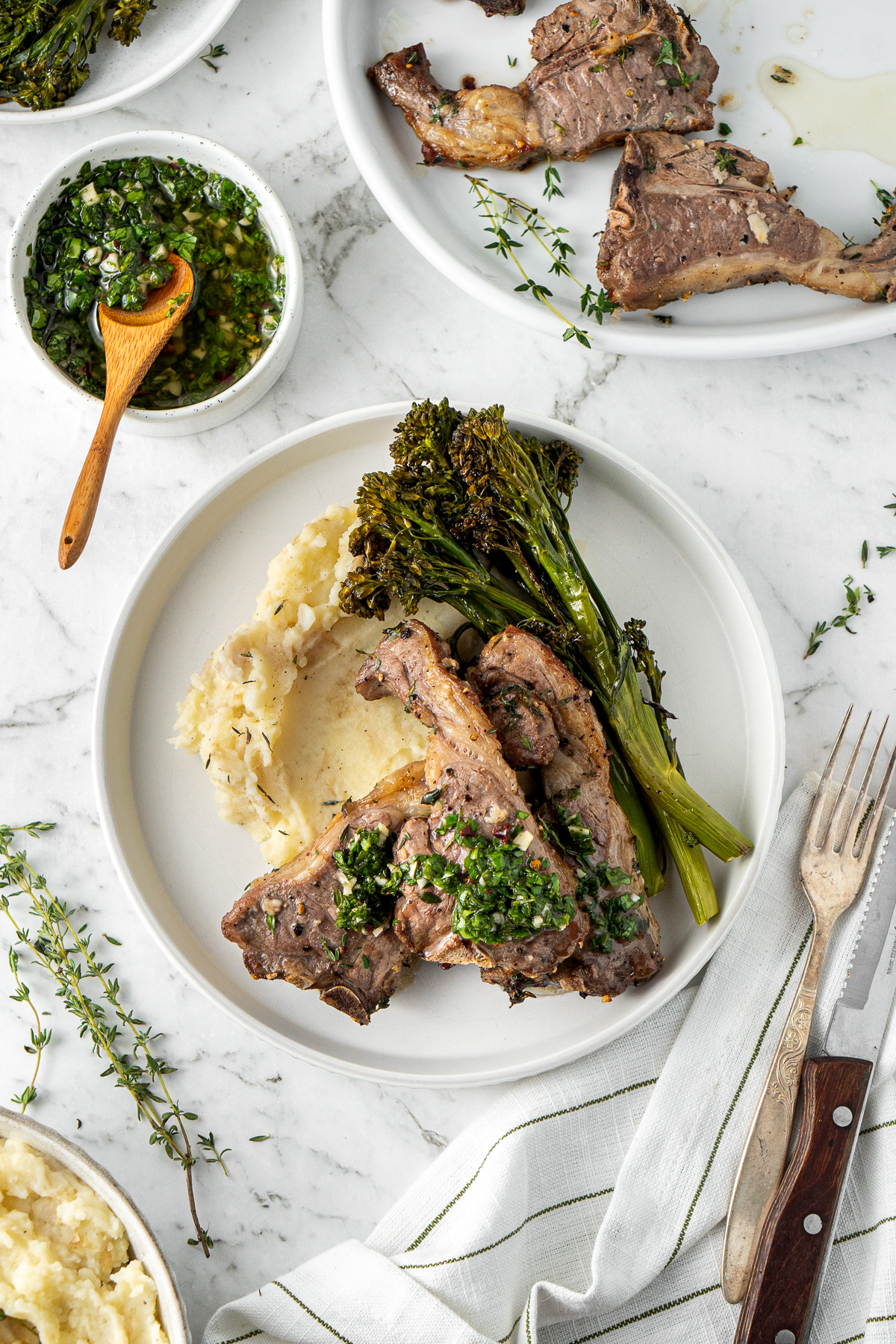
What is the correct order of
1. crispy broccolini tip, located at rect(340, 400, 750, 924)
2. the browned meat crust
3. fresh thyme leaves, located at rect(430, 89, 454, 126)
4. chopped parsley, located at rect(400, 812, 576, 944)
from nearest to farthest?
1. chopped parsley, located at rect(400, 812, 576, 944)
2. the browned meat crust
3. crispy broccolini tip, located at rect(340, 400, 750, 924)
4. fresh thyme leaves, located at rect(430, 89, 454, 126)

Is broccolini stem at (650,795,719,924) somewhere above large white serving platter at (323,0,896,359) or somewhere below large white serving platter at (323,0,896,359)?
below

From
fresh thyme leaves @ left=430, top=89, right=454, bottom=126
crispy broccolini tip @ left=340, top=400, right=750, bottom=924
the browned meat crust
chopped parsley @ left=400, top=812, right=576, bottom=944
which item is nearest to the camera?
chopped parsley @ left=400, top=812, right=576, bottom=944

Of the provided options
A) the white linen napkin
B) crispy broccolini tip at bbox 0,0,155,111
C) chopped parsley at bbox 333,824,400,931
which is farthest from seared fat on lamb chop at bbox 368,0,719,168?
the white linen napkin

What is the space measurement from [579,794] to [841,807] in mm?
1214

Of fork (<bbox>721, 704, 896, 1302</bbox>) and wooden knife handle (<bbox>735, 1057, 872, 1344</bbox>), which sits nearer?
wooden knife handle (<bbox>735, 1057, 872, 1344</bbox>)

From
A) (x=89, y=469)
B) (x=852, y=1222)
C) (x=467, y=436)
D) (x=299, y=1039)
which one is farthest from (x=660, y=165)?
(x=852, y=1222)

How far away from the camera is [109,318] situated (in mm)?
4066

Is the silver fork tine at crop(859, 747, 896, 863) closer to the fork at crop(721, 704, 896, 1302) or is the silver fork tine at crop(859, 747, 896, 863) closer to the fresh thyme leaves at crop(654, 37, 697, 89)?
the fork at crop(721, 704, 896, 1302)

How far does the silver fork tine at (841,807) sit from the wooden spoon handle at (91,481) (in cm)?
316

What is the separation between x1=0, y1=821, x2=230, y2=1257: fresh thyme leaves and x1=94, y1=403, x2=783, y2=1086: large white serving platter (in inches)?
20.4

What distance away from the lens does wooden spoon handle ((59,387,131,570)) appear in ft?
12.7

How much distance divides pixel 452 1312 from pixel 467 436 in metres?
3.31

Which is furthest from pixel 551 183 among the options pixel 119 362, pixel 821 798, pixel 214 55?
pixel 821 798

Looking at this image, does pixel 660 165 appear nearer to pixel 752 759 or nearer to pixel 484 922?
pixel 752 759
